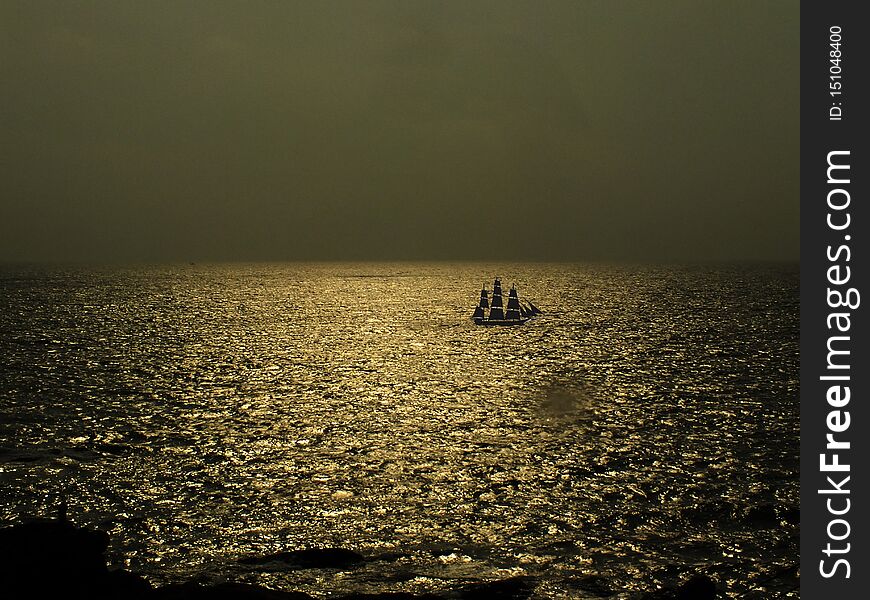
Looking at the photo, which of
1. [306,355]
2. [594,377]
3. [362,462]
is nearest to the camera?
[362,462]

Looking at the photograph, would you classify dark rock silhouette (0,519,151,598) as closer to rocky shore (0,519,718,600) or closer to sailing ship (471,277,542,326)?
rocky shore (0,519,718,600)

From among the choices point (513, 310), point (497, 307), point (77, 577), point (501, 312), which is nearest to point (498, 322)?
point (501, 312)

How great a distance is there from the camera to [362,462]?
50594mm

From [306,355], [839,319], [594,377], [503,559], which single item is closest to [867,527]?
[839,319]

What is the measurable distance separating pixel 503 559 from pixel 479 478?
13.4m

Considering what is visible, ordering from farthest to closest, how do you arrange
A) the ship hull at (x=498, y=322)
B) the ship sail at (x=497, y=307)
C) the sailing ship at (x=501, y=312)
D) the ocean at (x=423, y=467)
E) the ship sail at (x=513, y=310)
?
the ship sail at (x=497, y=307), the ship hull at (x=498, y=322), the sailing ship at (x=501, y=312), the ship sail at (x=513, y=310), the ocean at (x=423, y=467)

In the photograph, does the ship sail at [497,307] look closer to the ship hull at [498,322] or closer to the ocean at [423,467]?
the ship hull at [498,322]

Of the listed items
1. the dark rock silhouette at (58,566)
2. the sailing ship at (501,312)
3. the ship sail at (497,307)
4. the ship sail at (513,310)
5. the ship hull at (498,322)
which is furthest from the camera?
the ship sail at (497,307)

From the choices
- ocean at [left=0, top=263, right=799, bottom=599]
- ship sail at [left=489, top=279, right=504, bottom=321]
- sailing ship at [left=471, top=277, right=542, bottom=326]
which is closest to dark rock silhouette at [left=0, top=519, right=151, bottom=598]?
ocean at [left=0, top=263, right=799, bottom=599]

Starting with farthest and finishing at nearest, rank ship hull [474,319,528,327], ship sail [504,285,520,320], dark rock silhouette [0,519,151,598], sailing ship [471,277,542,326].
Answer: ship hull [474,319,528,327] < sailing ship [471,277,542,326] < ship sail [504,285,520,320] < dark rock silhouette [0,519,151,598]

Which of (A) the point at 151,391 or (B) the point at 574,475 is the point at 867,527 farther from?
(A) the point at 151,391

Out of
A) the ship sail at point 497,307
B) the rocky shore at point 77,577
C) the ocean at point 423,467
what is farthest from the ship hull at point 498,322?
the rocky shore at point 77,577

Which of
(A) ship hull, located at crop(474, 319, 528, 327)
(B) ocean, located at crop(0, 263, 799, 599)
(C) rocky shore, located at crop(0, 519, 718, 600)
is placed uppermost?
(C) rocky shore, located at crop(0, 519, 718, 600)

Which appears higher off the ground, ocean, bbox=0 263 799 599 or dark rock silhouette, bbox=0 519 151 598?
dark rock silhouette, bbox=0 519 151 598
